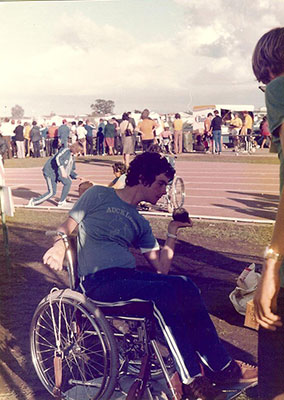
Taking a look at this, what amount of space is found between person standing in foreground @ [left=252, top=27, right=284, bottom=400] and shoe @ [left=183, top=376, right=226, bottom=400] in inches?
19.4

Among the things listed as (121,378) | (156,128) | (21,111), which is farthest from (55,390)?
(156,128)

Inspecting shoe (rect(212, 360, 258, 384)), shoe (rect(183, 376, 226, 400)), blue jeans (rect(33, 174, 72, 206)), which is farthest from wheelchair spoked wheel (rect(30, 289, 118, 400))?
blue jeans (rect(33, 174, 72, 206))

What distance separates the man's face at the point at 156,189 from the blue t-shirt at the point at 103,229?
0.08m

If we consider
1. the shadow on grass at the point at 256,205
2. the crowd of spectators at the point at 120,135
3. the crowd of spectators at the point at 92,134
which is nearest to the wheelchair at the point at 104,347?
the crowd of spectators at the point at 92,134

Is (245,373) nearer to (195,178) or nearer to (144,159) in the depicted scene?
(144,159)

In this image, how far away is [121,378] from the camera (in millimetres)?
2203

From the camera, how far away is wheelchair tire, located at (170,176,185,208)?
480 cm

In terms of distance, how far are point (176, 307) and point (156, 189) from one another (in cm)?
46

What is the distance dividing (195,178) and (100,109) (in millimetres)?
3183

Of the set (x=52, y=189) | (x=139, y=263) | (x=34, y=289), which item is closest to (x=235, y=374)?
(x=34, y=289)

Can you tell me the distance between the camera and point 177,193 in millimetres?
5035

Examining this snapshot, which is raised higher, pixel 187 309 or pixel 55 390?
pixel 187 309

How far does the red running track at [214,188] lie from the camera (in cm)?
497

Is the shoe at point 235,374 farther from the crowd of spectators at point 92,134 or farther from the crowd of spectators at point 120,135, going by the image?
the crowd of spectators at point 120,135
